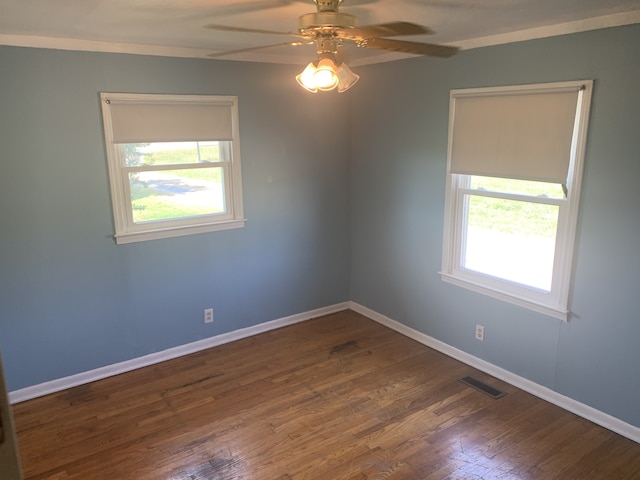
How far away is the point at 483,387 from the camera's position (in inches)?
137

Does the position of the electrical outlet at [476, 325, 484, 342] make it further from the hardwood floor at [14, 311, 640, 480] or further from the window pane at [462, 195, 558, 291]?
the window pane at [462, 195, 558, 291]

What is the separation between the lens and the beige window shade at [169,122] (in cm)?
341

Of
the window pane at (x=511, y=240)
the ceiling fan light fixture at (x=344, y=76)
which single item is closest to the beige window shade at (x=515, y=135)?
the window pane at (x=511, y=240)

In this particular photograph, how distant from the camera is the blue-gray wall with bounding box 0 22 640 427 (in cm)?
287

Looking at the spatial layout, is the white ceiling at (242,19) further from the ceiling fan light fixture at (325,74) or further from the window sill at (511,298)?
the window sill at (511,298)

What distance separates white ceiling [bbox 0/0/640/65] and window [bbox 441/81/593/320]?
0.38m

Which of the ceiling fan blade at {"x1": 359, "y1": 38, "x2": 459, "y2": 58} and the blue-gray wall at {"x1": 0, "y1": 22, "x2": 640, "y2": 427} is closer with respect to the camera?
the ceiling fan blade at {"x1": 359, "y1": 38, "x2": 459, "y2": 58}

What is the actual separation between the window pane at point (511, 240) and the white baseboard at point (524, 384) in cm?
71

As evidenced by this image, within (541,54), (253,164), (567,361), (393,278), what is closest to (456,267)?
(393,278)

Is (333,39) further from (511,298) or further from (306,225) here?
(306,225)

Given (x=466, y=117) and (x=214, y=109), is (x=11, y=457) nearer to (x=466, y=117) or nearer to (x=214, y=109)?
(x=214, y=109)

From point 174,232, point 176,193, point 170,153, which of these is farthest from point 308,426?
point 170,153

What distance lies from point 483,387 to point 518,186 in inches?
57.9

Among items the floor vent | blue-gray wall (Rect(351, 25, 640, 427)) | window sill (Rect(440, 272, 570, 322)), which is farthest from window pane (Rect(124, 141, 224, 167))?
the floor vent
